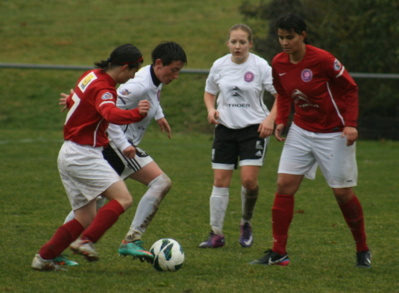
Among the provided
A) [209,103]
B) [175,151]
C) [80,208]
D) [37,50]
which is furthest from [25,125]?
[80,208]

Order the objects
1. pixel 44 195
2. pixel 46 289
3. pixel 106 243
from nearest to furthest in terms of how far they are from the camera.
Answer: pixel 46 289
pixel 106 243
pixel 44 195

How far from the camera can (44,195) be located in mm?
10367

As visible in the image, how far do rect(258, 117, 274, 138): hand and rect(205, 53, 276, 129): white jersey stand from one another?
1.40ft

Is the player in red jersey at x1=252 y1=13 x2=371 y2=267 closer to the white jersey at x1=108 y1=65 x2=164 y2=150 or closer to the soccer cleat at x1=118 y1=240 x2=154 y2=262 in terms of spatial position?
the soccer cleat at x1=118 y1=240 x2=154 y2=262

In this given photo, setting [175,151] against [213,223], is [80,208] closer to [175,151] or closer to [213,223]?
[213,223]

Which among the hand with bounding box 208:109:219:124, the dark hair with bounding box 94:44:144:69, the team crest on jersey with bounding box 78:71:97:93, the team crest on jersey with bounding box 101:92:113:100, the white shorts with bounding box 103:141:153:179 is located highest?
the dark hair with bounding box 94:44:144:69

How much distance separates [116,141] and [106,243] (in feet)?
4.34

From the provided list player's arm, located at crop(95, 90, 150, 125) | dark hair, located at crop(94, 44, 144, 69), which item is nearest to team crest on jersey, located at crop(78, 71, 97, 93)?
dark hair, located at crop(94, 44, 144, 69)

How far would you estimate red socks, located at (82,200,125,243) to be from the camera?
562 centimetres

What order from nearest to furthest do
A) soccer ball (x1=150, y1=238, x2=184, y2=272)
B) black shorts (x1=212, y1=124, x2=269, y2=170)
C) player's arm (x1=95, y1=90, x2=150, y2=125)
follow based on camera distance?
player's arm (x1=95, y1=90, x2=150, y2=125)
soccer ball (x1=150, y1=238, x2=184, y2=272)
black shorts (x1=212, y1=124, x2=269, y2=170)

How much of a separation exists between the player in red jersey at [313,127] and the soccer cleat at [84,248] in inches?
58.7

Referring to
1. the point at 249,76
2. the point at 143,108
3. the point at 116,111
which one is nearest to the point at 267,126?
the point at 249,76

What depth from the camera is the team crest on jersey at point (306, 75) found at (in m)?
6.12

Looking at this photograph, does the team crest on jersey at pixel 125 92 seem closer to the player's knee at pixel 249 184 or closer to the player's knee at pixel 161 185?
the player's knee at pixel 161 185
